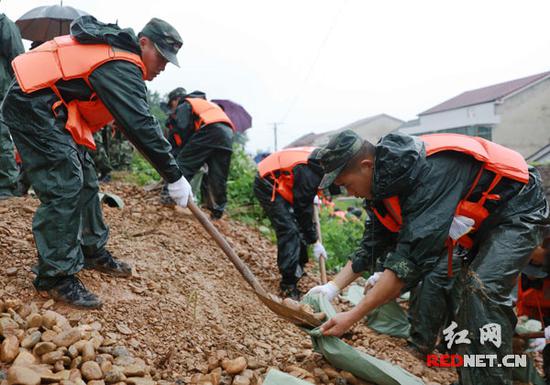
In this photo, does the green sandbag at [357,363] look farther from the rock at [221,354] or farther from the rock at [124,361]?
the rock at [124,361]

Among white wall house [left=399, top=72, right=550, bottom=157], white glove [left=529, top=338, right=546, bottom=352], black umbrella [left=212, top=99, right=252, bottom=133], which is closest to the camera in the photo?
white glove [left=529, top=338, right=546, bottom=352]

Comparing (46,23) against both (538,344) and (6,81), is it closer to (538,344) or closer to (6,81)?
(6,81)

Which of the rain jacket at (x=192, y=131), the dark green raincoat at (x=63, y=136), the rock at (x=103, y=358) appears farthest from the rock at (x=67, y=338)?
the rain jacket at (x=192, y=131)

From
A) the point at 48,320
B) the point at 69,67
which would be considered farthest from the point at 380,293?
the point at 69,67

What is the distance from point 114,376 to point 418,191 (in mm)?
1649

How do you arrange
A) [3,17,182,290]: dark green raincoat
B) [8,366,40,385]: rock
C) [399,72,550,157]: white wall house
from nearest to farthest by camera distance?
[8,366,40,385]: rock, [3,17,182,290]: dark green raincoat, [399,72,550,157]: white wall house

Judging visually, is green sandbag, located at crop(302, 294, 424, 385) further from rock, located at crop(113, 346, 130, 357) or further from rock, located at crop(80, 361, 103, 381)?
rock, located at crop(80, 361, 103, 381)

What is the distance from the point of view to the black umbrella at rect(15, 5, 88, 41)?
239 inches

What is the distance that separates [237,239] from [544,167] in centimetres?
A: 605

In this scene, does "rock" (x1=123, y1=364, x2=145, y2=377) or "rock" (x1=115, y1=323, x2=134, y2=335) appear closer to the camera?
"rock" (x1=123, y1=364, x2=145, y2=377)

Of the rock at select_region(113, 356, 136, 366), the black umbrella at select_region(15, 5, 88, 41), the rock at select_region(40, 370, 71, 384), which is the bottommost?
the rock at select_region(113, 356, 136, 366)

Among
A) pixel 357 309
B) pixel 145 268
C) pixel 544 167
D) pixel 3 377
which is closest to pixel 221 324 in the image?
pixel 145 268

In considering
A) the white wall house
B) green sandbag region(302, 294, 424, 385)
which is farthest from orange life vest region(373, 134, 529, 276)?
the white wall house

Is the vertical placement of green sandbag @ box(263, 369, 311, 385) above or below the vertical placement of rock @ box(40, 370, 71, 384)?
below
